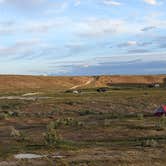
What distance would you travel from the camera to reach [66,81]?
161000 millimetres

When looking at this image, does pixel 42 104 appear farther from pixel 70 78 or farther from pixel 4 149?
pixel 70 78

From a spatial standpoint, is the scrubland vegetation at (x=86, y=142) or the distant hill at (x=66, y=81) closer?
the scrubland vegetation at (x=86, y=142)

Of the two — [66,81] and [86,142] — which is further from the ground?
Answer: [66,81]

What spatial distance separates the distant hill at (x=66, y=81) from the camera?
149 meters

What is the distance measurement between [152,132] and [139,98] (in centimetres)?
3759

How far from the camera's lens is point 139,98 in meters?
70.6

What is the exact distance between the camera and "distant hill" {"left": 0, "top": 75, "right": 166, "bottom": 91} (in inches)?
5881

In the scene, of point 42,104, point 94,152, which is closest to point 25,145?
point 94,152

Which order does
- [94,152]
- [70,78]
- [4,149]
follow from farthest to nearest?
[70,78] < [4,149] < [94,152]

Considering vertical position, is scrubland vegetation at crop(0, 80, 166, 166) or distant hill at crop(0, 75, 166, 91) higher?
distant hill at crop(0, 75, 166, 91)

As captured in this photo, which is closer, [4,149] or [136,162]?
[136,162]

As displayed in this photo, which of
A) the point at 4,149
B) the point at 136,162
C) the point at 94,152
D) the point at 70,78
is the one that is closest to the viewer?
the point at 136,162

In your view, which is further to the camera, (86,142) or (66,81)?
(66,81)

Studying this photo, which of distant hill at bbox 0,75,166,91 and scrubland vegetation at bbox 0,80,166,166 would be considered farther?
distant hill at bbox 0,75,166,91
